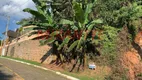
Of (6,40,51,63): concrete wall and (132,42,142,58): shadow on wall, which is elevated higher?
(132,42,142,58): shadow on wall

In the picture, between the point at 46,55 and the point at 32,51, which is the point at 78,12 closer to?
the point at 46,55

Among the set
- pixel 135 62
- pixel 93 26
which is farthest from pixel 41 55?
pixel 135 62

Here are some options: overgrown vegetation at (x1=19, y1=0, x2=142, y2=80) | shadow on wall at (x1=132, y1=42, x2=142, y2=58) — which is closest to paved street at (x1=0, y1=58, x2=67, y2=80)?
overgrown vegetation at (x1=19, y1=0, x2=142, y2=80)

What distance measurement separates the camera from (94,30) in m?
19.5

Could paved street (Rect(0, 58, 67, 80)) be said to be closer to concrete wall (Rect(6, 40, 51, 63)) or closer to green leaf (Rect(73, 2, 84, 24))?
green leaf (Rect(73, 2, 84, 24))

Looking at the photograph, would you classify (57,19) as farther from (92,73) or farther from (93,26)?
(92,73)

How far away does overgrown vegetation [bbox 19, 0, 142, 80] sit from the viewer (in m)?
18.0

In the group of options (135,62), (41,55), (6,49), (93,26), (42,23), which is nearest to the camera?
(135,62)

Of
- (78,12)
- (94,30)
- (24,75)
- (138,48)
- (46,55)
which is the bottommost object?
(46,55)

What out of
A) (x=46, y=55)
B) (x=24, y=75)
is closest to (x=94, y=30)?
(x=46, y=55)

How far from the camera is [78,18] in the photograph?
1834cm

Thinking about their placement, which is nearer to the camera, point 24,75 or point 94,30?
point 24,75

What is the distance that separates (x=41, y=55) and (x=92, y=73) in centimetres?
881

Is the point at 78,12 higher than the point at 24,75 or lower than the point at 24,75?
higher
